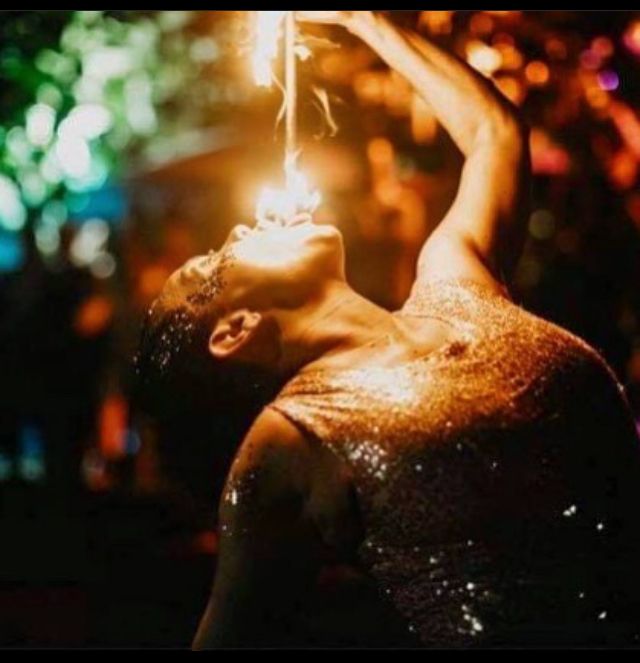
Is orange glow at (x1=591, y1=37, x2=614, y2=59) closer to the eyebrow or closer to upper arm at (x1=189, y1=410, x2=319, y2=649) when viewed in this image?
the eyebrow

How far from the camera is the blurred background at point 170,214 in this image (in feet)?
22.7

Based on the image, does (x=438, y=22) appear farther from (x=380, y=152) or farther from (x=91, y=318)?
(x=91, y=318)

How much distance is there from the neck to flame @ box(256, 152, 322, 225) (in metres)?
0.23

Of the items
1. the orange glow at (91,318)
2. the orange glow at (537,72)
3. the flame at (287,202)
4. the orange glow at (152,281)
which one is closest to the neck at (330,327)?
the flame at (287,202)

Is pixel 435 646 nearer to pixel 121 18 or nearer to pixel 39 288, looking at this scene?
pixel 121 18

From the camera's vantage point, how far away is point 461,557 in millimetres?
2730

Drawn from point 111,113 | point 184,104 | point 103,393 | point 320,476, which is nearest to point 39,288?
point 103,393

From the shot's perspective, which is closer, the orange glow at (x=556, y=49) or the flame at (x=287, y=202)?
the flame at (x=287, y=202)

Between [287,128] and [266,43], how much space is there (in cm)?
26

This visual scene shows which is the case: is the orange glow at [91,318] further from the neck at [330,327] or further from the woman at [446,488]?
the woman at [446,488]

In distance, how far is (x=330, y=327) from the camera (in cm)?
329

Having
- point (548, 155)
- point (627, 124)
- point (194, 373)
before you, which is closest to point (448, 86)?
point (194, 373)

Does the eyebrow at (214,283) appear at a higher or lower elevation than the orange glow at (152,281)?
higher

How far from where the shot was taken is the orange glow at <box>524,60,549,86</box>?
6.72 m
